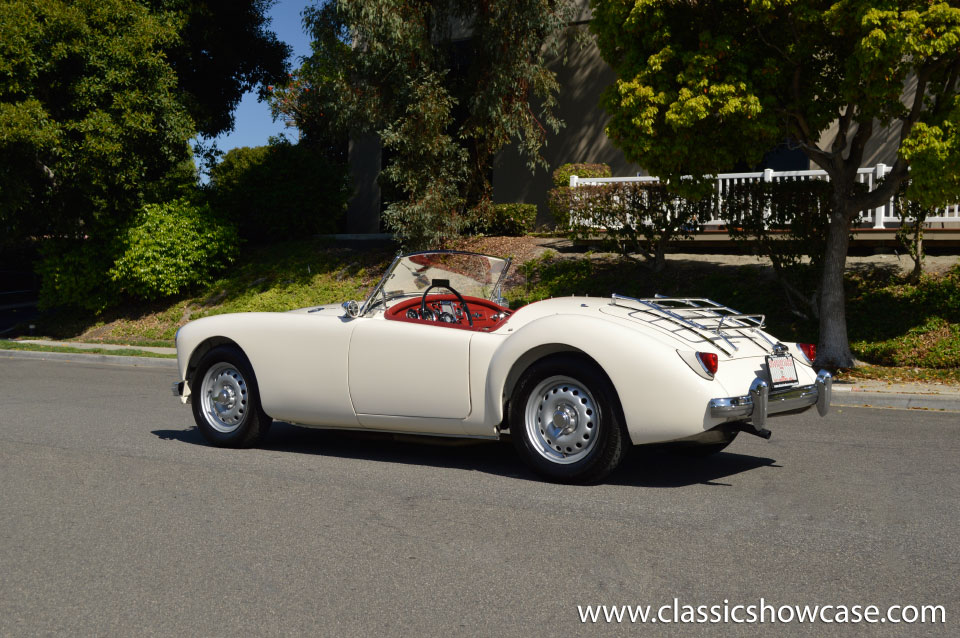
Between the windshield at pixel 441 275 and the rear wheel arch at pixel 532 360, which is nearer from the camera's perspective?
the rear wheel arch at pixel 532 360

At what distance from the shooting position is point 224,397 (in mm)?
7137

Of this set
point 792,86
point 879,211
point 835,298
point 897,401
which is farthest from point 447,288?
point 879,211

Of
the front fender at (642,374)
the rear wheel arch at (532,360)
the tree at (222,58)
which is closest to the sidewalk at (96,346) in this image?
the tree at (222,58)

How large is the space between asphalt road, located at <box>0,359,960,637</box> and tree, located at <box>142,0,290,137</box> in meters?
17.3

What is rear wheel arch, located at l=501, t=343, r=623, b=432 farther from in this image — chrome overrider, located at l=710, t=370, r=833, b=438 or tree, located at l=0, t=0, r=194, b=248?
tree, located at l=0, t=0, r=194, b=248

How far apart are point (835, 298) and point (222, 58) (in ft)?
57.7

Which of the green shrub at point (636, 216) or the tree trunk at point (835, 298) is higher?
the green shrub at point (636, 216)

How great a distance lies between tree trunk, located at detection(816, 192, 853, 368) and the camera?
1225 centimetres

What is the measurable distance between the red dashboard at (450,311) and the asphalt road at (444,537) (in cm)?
103

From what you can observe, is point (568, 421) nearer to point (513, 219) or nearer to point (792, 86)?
point (792, 86)

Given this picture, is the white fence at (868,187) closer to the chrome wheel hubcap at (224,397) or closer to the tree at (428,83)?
the tree at (428,83)

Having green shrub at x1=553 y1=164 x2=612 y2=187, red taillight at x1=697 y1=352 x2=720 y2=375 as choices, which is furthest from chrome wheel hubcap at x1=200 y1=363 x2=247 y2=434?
green shrub at x1=553 y1=164 x2=612 y2=187

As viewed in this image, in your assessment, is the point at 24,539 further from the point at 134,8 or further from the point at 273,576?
the point at 134,8

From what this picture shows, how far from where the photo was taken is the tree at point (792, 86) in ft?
33.6
